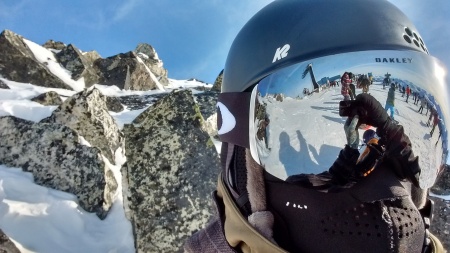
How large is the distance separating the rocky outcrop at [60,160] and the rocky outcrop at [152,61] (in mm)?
23591

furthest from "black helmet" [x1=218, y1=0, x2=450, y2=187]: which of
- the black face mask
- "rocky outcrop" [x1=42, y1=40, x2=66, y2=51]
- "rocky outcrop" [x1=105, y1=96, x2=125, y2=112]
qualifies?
"rocky outcrop" [x1=42, y1=40, x2=66, y2=51]

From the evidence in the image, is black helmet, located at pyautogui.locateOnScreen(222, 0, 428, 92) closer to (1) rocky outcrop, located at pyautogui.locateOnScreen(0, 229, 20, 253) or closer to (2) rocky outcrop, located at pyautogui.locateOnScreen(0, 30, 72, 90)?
(1) rocky outcrop, located at pyautogui.locateOnScreen(0, 229, 20, 253)

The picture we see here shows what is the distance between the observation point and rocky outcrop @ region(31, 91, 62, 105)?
13503 millimetres

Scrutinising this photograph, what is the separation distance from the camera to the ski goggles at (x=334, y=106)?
1657mm

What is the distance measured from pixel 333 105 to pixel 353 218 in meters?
0.46

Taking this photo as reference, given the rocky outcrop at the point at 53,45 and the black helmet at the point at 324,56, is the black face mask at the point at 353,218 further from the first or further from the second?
the rocky outcrop at the point at 53,45

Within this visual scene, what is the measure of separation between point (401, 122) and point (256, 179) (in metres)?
0.68

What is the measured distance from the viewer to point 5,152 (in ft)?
24.9

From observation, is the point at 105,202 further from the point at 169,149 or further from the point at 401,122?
the point at 401,122

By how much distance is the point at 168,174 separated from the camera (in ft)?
17.6

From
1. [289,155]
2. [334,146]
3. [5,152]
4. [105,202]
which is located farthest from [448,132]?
[5,152]

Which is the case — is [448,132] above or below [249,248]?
above

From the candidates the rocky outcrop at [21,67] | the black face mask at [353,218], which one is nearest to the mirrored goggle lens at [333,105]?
the black face mask at [353,218]

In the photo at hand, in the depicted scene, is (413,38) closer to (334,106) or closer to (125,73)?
(334,106)
